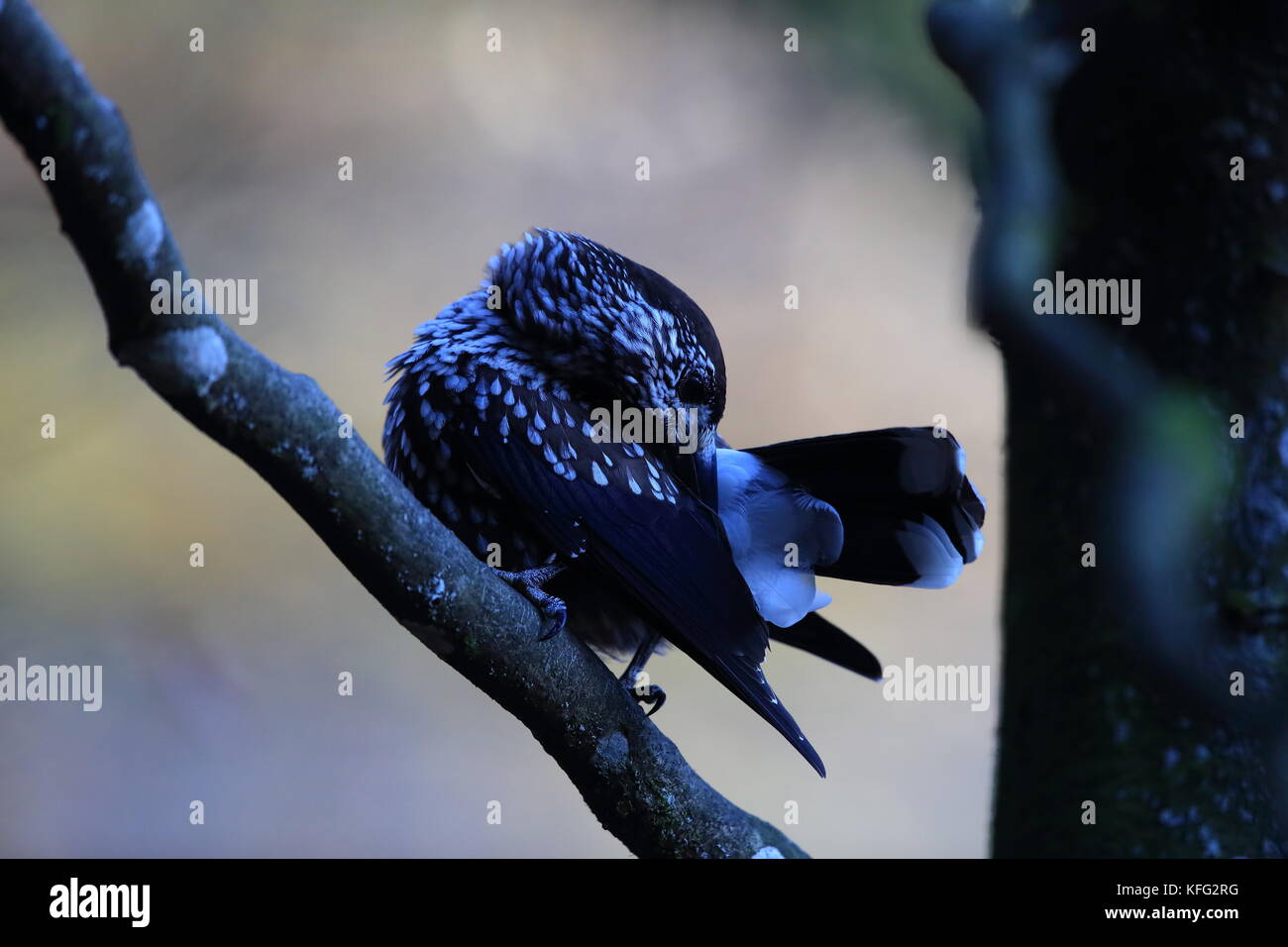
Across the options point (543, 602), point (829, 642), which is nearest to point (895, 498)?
point (829, 642)

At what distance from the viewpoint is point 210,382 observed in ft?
4.10

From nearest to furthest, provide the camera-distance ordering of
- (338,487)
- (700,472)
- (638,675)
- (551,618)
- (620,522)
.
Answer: (338,487), (551,618), (620,522), (638,675), (700,472)

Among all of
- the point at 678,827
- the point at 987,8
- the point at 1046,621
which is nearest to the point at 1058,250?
the point at 987,8

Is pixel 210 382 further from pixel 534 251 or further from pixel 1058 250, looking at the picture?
pixel 1058 250

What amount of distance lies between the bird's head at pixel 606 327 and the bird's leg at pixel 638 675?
0.39 m

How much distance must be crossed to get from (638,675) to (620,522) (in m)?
0.34

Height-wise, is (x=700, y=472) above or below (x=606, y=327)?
below

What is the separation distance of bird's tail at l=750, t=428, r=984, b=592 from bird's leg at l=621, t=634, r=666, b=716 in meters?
0.37

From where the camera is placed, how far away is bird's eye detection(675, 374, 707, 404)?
2.30 m

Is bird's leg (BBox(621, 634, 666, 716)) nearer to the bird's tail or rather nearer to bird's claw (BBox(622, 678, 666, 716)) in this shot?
bird's claw (BBox(622, 678, 666, 716))

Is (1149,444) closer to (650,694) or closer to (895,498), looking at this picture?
(895,498)

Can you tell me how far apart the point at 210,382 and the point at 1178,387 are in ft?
5.06

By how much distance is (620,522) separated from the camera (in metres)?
1.93
